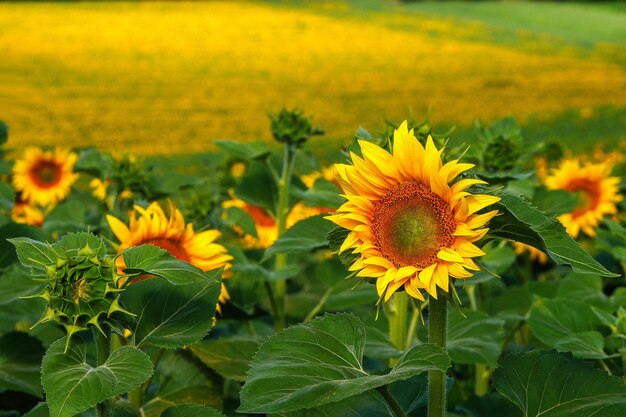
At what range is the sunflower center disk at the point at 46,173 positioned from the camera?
9.27ft

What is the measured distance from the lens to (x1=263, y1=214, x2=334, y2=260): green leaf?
4.07 ft

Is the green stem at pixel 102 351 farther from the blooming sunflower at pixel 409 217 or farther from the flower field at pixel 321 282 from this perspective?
the blooming sunflower at pixel 409 217

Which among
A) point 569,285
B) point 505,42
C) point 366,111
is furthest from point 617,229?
point 505,42

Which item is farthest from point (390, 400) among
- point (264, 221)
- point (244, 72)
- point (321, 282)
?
point (244, 72)

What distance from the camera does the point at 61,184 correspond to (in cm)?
277

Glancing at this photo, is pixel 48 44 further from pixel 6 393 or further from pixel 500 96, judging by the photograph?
pixel 6 393

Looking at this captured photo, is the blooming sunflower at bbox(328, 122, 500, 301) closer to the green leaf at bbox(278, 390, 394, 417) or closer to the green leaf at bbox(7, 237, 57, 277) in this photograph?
the green leaf at bbox(278, 390, 394, 417)

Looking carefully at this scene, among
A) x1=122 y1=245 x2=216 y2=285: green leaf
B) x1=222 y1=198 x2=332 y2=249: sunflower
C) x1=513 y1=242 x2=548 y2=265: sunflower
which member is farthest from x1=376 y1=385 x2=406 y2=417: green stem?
x1=513 y1=242 x2=548 y2=265: sunflower

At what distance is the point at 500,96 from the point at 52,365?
13.6 metres

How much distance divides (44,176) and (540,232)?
218cm

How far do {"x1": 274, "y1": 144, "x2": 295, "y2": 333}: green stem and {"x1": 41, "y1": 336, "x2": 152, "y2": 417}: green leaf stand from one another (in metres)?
0.69

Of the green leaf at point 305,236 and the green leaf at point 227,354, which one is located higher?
the green leaf at point 305,236

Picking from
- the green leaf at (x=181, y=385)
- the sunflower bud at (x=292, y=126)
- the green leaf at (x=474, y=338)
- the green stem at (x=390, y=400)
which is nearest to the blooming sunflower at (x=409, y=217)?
the green stem at (x=390, y=400)

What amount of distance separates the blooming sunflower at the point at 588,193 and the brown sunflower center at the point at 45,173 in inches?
57.3
